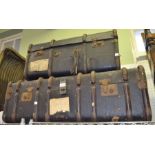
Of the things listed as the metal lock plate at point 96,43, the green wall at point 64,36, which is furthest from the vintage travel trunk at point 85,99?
the green wall at point 64,36

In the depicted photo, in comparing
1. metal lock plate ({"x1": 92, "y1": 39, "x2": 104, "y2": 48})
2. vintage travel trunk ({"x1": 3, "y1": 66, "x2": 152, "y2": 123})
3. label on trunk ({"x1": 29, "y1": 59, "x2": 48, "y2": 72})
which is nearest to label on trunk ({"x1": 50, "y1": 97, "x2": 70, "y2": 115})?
vintage travel trunk ({"x1": 3, "y1": 66, "x2": 152, "y2": 123})

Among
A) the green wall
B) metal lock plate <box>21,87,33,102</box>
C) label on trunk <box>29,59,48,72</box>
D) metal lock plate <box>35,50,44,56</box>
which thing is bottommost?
metal lock plate <box>21,87,33,102</box>

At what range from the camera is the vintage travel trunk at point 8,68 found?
5.11 ft

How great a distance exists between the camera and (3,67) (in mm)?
1597

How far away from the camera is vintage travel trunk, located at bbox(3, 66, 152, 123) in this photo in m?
1.02

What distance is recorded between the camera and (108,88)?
1.09 metres

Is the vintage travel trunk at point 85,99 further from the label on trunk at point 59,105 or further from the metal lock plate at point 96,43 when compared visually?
the metal lock plate at point 96,43

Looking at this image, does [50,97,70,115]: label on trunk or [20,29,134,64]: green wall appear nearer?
[50,97,70,115]: label on trunk

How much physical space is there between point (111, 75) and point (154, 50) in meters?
0.36

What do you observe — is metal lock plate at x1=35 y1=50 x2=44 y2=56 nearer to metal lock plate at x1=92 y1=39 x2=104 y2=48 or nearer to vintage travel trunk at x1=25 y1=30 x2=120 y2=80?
vintage travel trunk at x1=25 y1=30 x2=120 y2=80

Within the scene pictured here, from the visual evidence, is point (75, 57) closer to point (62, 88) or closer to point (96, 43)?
point (96, 43)

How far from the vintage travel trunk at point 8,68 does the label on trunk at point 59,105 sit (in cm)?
54
